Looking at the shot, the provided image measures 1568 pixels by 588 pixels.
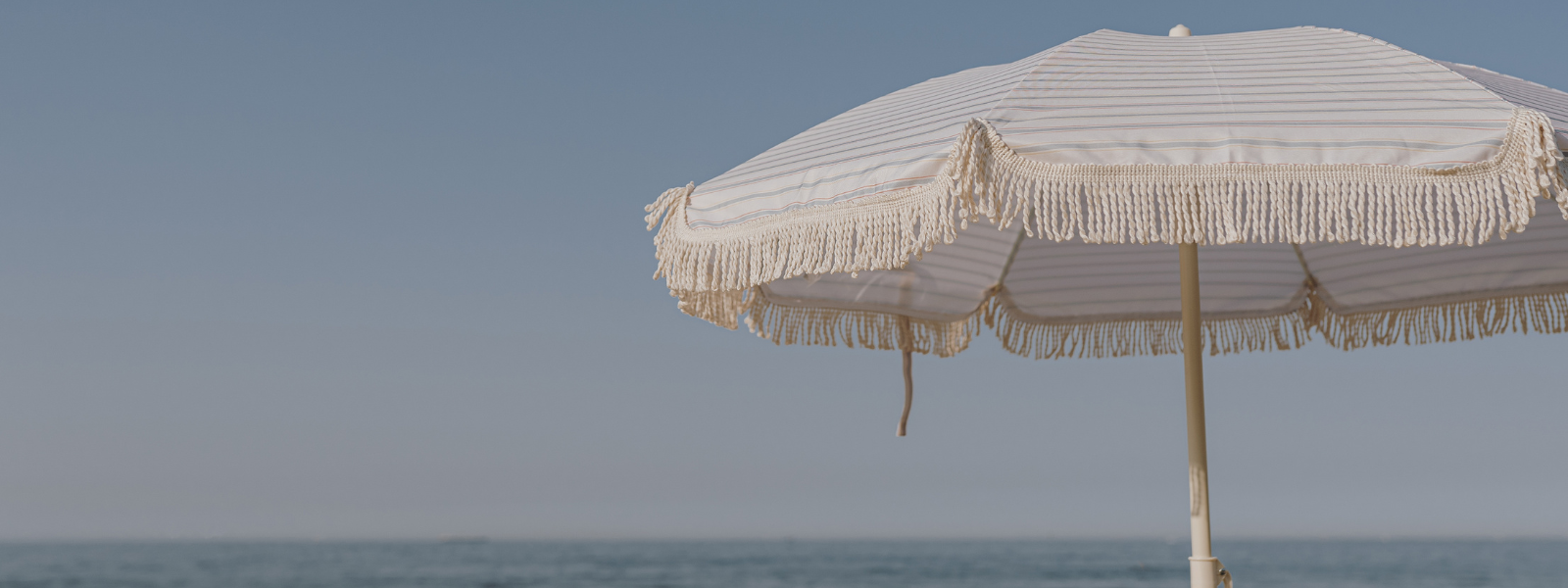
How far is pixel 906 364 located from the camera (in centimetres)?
286

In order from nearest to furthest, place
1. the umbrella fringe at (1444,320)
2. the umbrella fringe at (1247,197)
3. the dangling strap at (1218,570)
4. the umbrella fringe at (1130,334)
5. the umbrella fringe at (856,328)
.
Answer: the umbrella fringe at (1247,197)
the dangling strap at (1218,570)
the umbrella fringe at (1444,320)
the umbrella fringe at (856,328)
the umbrella fringe at (1130,334)

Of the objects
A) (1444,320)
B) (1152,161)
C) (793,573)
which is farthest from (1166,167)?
(793,573)

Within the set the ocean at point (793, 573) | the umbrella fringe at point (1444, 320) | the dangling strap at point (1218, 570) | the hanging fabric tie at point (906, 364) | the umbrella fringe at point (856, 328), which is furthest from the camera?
the ocean at point (793, 573)

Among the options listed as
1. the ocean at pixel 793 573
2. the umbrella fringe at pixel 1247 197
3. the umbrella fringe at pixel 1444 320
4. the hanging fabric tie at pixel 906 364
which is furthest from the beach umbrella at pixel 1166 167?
the ocean at pixel 793 573

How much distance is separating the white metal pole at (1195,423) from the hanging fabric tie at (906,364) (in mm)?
713

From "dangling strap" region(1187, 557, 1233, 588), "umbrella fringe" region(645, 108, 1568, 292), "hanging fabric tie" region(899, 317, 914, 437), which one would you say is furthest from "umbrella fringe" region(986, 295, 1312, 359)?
"umbrella fringe" region(645, 108, 1568, 292)

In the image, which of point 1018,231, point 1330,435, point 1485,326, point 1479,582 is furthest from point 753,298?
point 1330,435

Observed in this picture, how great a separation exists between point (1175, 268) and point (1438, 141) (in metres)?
1.50

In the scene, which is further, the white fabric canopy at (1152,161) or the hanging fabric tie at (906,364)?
the hanging fabric tie at (906,364)

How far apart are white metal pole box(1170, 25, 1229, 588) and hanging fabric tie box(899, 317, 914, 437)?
2.34 feet

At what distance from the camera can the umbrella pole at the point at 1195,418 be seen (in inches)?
87.2

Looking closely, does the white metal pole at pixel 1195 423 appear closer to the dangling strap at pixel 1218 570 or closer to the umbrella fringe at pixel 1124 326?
the dangling strap at pixel 1218 570

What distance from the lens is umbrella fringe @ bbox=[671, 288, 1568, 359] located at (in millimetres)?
2516

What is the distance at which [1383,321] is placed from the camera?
8.92ft
